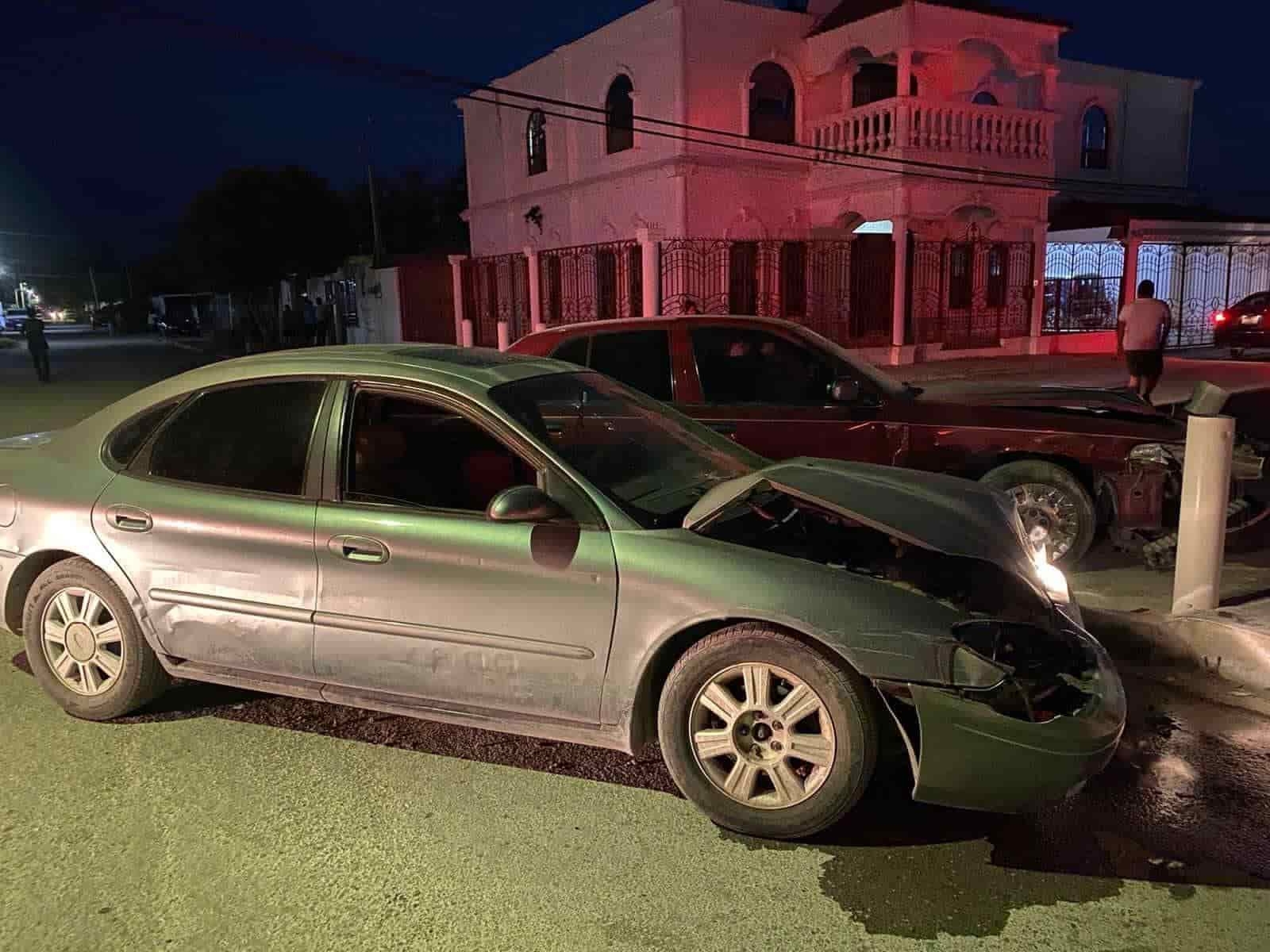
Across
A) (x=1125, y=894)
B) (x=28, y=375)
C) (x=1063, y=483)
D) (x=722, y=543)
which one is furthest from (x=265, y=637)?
(x=28, y=375)

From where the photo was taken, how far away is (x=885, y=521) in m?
3.60

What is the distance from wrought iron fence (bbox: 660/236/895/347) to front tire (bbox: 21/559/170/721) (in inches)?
626

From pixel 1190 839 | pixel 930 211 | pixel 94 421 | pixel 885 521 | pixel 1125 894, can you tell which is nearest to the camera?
pixel 1125 894

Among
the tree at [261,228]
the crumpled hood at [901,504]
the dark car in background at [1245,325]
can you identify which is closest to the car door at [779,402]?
the crumpled hood at [901,504]

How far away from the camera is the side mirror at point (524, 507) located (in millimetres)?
3408

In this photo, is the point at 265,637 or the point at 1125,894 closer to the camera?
the point at 1125,894

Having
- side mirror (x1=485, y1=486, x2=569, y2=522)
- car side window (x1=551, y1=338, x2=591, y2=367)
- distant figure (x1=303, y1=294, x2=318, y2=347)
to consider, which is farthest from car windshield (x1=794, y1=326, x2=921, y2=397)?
distant figure (x1=303, y1=294, x2=318, y2=347)

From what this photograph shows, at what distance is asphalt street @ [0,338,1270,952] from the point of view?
2.86 m

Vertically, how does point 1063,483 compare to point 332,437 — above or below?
below

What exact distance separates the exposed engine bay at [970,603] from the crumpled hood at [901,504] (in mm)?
72

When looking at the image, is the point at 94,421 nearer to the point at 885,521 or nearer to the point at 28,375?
the point at 885,521

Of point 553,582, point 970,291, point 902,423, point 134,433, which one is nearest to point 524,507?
point 553,582

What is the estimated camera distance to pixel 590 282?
Result: 2198cm

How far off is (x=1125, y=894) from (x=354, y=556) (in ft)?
9.01
